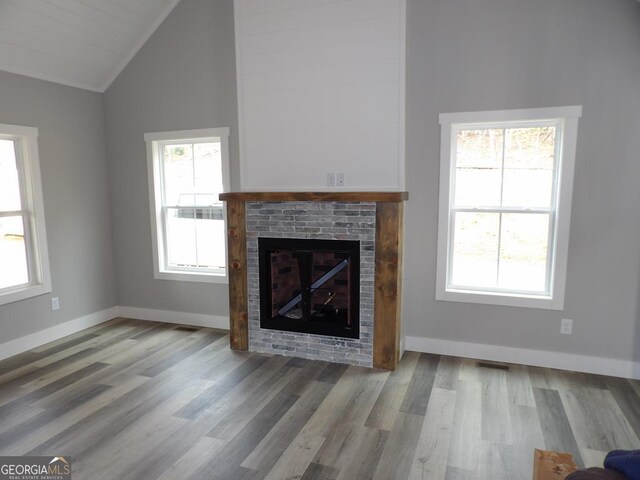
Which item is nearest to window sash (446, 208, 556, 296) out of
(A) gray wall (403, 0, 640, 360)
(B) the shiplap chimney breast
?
(A) gray wall (403, 0, 640, 360)

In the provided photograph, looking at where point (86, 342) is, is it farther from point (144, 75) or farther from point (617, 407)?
point (617, 407)

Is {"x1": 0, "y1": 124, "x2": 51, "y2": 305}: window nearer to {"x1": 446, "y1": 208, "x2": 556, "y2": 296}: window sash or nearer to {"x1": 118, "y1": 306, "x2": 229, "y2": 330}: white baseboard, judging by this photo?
{"x1": 118, "y1": 306, "x2": 229, "y2": 330}: white baseboard

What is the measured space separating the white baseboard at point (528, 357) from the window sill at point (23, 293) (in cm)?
358

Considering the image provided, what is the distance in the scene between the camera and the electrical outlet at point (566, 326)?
3455 mm

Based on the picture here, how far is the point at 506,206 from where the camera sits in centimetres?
360

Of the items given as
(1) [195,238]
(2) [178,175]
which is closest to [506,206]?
(1) [195,238]

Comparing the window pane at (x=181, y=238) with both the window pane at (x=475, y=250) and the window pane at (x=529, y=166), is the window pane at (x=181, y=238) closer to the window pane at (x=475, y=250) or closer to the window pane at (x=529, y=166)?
the window pane at (x=475, y=250)

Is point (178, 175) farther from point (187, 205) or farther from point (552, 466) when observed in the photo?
point (552, 466)

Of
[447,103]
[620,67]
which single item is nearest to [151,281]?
[447,103]

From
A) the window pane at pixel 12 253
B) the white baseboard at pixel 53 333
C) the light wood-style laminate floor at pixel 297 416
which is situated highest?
the window pane at pixel 12 253

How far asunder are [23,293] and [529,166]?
15.4ft

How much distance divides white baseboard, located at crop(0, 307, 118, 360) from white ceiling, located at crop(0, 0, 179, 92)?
8.15 feet

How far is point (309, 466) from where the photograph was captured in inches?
91.8

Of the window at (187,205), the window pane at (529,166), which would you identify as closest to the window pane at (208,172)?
the window at (187,205)
